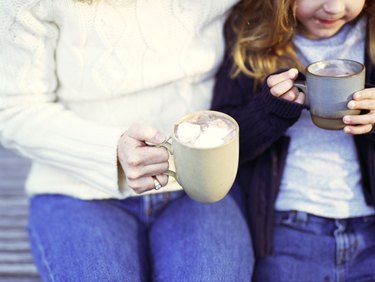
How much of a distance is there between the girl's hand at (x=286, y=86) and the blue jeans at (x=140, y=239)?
0.31 metres

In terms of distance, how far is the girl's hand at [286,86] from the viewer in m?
1.16

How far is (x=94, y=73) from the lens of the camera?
1.28 m

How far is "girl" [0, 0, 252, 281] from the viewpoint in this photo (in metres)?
1.20

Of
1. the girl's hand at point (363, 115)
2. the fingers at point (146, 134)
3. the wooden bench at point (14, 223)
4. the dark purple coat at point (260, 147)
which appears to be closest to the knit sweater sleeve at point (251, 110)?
the dark purple coat at point (260, 147)

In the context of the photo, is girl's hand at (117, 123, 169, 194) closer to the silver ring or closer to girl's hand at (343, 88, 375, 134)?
the silver ring

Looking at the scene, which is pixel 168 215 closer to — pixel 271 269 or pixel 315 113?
pixel 271 269

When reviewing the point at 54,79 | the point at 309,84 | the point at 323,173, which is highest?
the point at 309,84

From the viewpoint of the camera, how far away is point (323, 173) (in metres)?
1.33

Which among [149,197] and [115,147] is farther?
[149,197]

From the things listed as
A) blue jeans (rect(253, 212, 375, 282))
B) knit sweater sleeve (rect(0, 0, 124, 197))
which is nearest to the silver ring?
knit sweater sleeve (rect(0, 0, 124, 197))

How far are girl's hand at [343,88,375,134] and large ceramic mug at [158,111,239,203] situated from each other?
231mm

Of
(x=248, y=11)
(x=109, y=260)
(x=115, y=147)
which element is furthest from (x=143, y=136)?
(x=248, y=11)

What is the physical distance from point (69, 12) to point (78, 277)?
52 centimetres

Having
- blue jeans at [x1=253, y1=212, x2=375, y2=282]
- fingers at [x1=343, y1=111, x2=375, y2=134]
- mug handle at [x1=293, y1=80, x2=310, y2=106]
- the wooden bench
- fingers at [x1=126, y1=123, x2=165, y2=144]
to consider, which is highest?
mug handle at [x1=293, y1=80, x2=310, y2=106]
